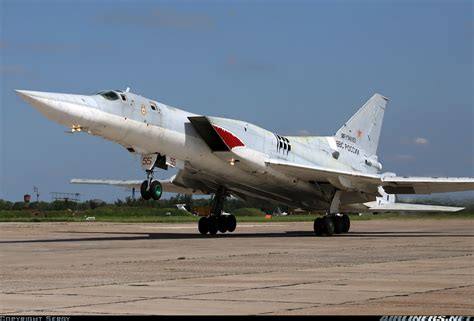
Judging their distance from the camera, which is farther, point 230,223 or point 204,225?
point 230,223

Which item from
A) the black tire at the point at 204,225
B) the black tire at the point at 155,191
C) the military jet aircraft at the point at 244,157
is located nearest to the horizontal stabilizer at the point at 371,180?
the military jet aircraft at the point at 244,157

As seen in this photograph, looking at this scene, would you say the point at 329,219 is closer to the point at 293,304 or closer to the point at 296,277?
the point at 296,277

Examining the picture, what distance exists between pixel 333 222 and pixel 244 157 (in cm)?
440

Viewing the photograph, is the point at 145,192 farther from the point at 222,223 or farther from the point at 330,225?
the point at 330,225

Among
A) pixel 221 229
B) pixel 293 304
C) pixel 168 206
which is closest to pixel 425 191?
pixel 221 229

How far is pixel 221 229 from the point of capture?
27844 mm

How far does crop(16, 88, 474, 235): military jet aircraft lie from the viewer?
71.4 feet

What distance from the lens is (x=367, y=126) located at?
106 feet

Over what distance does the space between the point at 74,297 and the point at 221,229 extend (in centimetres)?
1814

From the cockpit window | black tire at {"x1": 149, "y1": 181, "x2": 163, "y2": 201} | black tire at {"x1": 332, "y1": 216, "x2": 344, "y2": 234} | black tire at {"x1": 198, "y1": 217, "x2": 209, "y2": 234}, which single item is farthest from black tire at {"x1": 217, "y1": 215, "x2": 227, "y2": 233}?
the cockpit window

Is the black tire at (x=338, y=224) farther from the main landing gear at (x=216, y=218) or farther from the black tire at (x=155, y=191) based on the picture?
the black tire at (x=155, y=191)

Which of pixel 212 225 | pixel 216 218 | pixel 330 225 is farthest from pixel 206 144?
pixel 330 225

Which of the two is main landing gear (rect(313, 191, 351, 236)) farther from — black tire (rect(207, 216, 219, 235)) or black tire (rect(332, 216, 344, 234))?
black tire (rect(207, 216, 219, 235))

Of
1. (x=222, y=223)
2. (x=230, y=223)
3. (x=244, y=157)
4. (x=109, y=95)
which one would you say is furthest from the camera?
(x=230, y=223)
